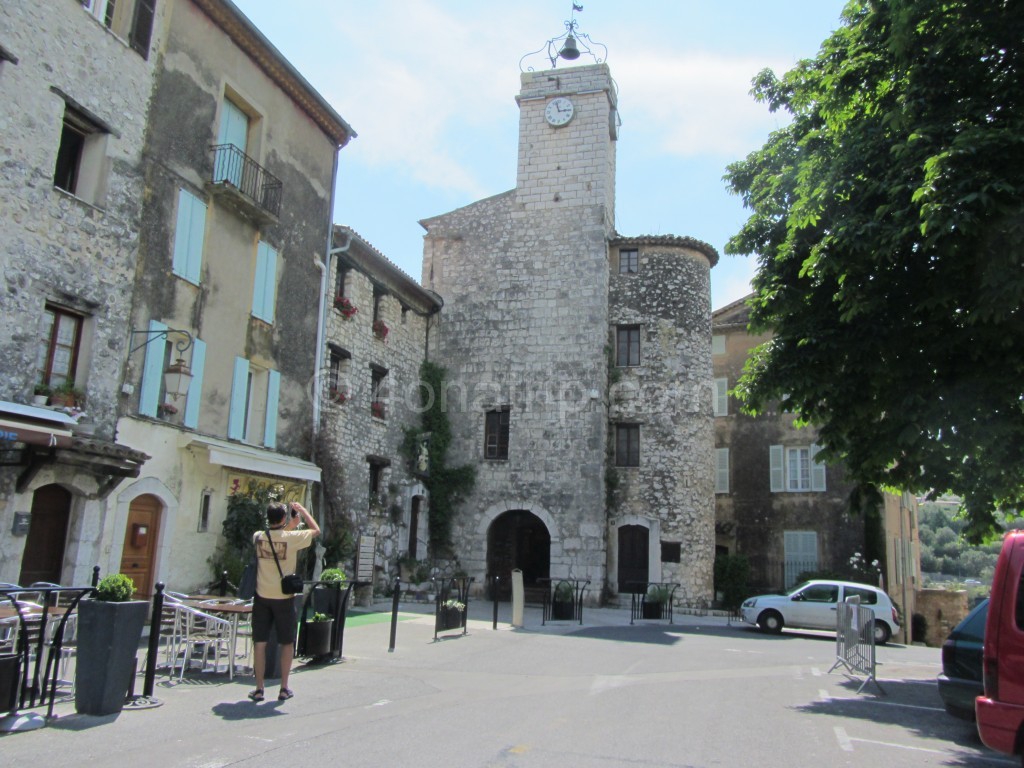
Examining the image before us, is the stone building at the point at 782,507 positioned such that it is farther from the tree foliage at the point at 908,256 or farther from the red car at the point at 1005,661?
the red car at the point at 1005,661

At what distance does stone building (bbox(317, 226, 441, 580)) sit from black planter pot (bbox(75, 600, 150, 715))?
1065 centimetres

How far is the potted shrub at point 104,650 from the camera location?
6070mm

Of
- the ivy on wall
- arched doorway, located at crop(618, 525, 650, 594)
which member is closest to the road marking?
arched doorway, located at crop(618, 525, 650, 594)

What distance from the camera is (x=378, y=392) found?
2017 cm

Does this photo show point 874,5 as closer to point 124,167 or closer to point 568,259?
point 124,167

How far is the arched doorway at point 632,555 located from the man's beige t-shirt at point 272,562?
1620 centimetres

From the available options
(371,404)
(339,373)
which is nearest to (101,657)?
(339,373)

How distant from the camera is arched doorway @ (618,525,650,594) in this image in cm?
2212

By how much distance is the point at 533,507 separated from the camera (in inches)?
859

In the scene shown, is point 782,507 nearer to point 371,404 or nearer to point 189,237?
point 371,404

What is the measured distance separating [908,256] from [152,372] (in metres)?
10.5

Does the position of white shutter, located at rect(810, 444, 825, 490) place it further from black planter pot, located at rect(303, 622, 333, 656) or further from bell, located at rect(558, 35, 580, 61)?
black planter pot, located at rect(303, 622, 333, 656)

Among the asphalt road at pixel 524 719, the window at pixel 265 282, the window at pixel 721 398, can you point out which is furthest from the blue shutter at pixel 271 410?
the window at pixel 721 398

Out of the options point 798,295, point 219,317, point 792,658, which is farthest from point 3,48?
point 792,658
